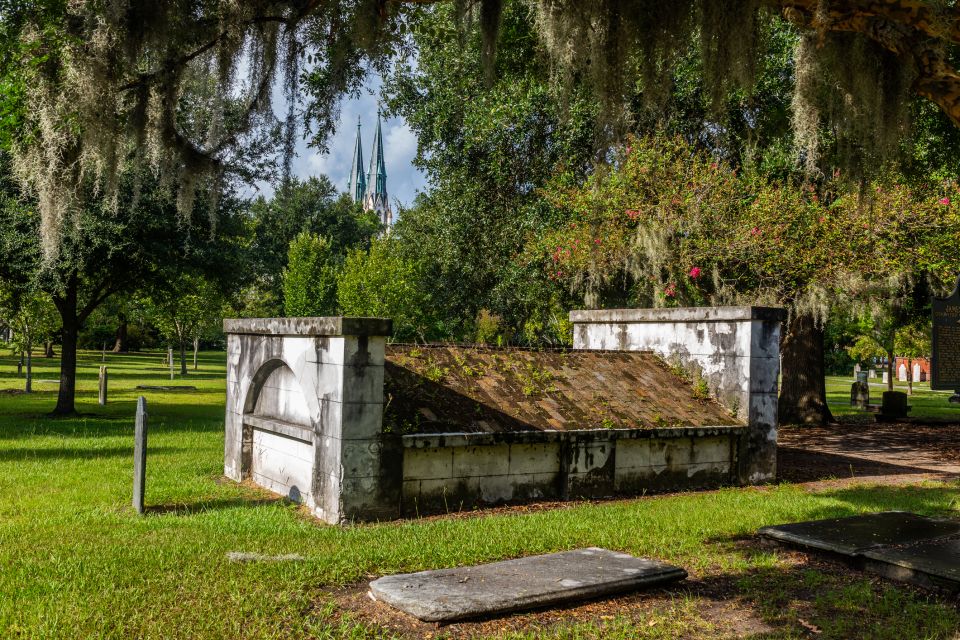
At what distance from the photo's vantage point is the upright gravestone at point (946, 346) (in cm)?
638

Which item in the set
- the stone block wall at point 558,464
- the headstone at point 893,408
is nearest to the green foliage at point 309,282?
the headstone at point 893,408

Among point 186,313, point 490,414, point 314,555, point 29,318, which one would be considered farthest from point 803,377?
point 186,313

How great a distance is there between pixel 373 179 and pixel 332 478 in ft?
391

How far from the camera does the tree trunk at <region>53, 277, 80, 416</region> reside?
1844cm

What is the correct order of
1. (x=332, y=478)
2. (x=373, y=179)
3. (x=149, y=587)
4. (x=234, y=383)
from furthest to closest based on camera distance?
(x=373, y=179), (x=234, y=383), (x=332, y=478), (x=149, y=587)

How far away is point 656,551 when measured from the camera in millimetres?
6551

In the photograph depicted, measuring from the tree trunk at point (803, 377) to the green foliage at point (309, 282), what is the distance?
32036 mm

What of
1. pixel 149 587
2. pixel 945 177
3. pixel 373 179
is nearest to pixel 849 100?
pixel 149 587

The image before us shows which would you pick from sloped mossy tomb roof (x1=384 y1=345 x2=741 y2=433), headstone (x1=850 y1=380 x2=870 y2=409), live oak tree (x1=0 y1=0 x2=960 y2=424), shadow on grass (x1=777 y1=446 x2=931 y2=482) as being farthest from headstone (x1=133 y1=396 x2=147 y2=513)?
headstone (x1=850 y1=380 x2=870 y2=409)

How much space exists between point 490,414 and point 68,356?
46.8 feet

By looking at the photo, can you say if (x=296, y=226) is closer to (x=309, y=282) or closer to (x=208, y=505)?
(x=309, y=282)

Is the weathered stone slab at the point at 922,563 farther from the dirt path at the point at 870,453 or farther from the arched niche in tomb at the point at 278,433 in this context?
the arched niche in tomb at the point at 278,433

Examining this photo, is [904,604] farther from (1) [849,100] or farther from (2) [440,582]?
(1) [849,100]

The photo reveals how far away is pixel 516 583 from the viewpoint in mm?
5301
